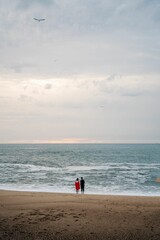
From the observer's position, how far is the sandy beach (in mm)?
11219

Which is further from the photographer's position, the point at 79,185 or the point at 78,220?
the point at 79,185

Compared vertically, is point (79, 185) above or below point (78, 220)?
below

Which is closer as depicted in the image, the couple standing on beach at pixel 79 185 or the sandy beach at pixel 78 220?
the sandy beach at pixel 78 220

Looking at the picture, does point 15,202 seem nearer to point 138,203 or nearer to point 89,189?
point 138,203

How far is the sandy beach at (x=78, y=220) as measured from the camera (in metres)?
11.2

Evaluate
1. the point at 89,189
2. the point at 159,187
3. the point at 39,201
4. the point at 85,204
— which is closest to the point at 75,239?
the point at 85,204

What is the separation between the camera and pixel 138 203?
56.1ft

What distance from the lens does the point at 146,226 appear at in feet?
39.8

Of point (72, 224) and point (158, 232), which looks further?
point (72, 224)

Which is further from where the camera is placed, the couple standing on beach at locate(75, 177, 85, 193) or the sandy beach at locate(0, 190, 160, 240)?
the couple standing on beach at locate(75, 177, 85, 193)

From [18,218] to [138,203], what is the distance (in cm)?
823

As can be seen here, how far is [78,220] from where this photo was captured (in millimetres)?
12914

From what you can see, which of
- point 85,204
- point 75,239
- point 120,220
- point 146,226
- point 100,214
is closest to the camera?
point 75,239

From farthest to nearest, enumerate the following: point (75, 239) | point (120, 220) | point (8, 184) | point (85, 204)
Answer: point (8, 184)
point (85, 204)
point (120, 220)
point (75, 239)
